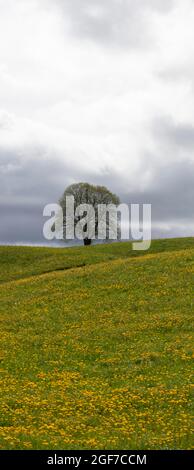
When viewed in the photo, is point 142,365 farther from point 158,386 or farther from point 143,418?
point 143,418

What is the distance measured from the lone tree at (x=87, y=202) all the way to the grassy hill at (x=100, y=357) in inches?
1954

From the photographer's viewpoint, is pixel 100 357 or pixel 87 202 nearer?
pixel 100 357

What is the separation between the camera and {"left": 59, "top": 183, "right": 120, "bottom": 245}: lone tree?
10725cm

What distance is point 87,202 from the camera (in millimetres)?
109812

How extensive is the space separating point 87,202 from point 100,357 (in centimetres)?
8134

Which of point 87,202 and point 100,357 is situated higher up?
point 87,202

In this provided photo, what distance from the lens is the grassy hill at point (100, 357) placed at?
18750 millimetres

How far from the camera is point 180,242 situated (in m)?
78.1

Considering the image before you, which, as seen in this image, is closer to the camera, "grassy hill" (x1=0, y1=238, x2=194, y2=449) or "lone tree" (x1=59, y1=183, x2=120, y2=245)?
"grassy hill" (x1=0, y1=238, x2=194, y2=449)

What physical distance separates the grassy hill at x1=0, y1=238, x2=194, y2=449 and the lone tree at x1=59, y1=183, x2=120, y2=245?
4963 centimetres

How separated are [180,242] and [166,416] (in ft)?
192

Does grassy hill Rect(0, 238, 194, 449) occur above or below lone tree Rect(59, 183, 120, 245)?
below
